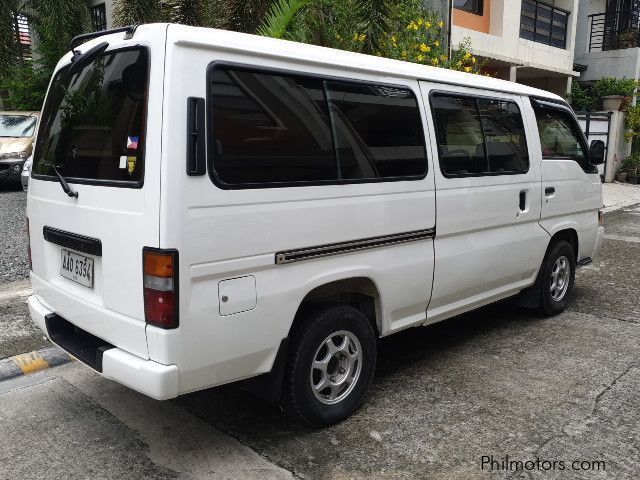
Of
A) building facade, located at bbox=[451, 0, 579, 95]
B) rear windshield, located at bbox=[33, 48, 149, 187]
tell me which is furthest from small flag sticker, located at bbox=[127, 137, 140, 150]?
building facade, located at bbox=[451, 0, 579, 95]

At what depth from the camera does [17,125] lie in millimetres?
13180

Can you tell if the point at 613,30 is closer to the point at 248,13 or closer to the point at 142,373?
the point at 248,13

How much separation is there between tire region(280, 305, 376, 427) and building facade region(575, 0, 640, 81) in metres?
21.2

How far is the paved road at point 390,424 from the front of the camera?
3018 millimetres

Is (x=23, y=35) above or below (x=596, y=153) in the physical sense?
above

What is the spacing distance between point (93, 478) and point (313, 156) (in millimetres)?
1948

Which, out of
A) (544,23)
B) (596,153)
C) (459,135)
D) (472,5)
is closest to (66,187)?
(459,135)

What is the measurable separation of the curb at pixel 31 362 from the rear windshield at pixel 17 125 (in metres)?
10.1

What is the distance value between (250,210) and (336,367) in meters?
1.16

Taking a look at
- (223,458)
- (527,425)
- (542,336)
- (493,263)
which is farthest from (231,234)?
(542,336)

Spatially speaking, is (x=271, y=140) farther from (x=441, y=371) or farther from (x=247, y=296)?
(x=441, y=371)

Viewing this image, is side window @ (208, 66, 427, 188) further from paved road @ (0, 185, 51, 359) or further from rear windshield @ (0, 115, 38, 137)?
rear windshield @ (0, 115, 38, 137)

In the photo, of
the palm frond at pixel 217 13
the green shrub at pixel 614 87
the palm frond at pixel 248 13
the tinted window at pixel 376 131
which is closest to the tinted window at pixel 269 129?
the tinted window at pixel 376 131

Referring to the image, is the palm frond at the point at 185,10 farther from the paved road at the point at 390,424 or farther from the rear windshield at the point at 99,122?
the paved road at the point at 390,424
